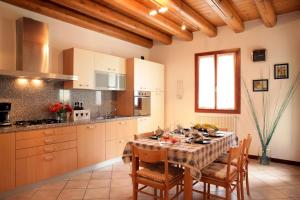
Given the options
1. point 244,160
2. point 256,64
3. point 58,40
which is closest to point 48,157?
point 58,40

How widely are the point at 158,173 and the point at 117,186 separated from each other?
109 centimetres

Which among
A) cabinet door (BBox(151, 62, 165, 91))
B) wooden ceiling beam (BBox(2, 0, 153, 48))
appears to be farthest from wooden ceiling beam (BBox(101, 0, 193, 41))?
cabinet door (BBox(151, 62, 165, 91))

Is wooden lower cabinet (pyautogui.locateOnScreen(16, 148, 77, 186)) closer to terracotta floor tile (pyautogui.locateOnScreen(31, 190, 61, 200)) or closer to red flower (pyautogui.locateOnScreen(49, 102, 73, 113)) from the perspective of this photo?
terracotta floor tile (pyautogui.locateOnScreen(31, 190, 61, 200))

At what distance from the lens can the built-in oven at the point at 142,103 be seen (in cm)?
459

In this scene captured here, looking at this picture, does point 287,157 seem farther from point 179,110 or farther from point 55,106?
point 55,106

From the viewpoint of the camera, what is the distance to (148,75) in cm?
494

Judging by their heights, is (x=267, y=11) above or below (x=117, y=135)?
above

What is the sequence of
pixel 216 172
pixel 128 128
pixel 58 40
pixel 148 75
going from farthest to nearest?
pixel 148 75, pixel 128 128, pixel 58 40, pixel 216 172

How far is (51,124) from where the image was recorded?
3.06 metres

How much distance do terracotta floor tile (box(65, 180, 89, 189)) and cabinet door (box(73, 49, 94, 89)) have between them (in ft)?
5.01

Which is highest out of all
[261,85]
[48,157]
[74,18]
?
[74,18]

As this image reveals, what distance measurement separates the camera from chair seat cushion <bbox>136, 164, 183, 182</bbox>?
2133 mm

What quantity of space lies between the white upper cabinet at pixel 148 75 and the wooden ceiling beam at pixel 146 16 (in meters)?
0.92

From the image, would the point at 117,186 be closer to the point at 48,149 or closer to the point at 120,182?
the point at 120,182
